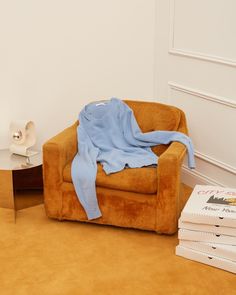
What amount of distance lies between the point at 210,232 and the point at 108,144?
97 cm

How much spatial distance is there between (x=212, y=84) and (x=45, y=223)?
1.45 m

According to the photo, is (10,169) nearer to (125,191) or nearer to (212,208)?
(125,191)

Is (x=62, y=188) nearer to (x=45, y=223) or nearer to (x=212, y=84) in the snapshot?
(x=45, y=223)

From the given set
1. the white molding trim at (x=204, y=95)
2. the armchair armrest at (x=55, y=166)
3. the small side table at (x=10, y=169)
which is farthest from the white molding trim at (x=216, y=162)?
the small side table at (x=10, y=169)

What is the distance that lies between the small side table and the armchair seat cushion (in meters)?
0.58

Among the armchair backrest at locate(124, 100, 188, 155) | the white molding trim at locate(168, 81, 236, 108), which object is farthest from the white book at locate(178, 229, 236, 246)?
the white molding trim at locate(168, 81, 236, 108)

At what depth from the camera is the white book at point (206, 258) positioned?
2.50 metres

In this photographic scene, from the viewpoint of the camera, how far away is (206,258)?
257 centimetres

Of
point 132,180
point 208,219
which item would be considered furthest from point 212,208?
point 132,180

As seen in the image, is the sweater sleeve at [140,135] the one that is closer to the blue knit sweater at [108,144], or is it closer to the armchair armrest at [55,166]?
the blue knit sweater at [108,144]

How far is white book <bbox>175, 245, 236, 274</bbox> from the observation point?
250cm

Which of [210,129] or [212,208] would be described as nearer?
[212,208]

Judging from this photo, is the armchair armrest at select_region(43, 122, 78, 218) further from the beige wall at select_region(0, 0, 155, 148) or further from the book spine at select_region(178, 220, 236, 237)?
the book spine at select_region(178, 220, 236, 237)

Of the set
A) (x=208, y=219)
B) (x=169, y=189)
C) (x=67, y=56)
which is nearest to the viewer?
(x=208, y=219)
